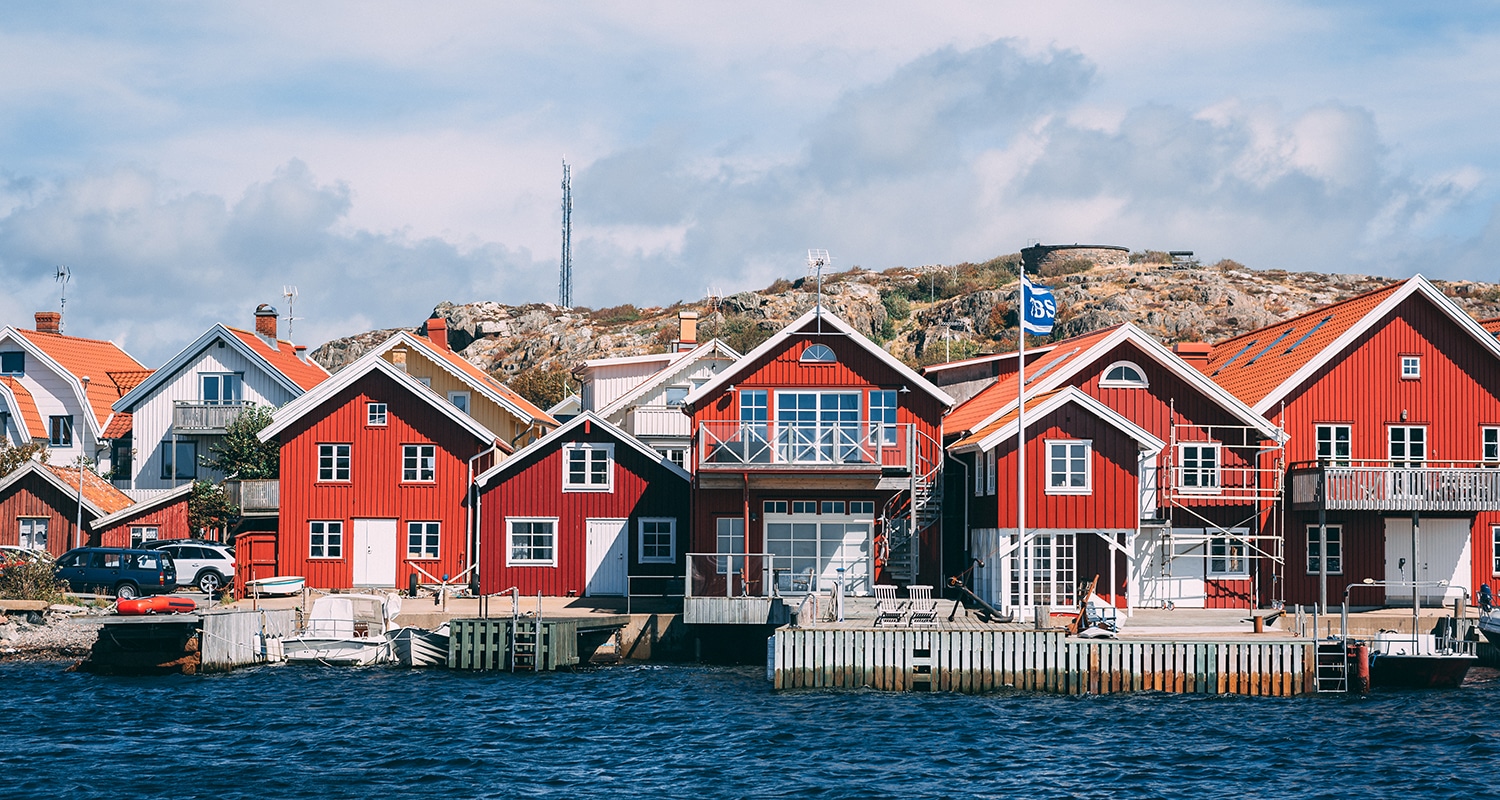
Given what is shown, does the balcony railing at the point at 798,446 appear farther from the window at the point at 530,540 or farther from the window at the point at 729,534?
the window at the point at 530,540

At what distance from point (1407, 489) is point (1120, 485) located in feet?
27.3

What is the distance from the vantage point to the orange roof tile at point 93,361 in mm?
62625

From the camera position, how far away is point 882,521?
43.7m

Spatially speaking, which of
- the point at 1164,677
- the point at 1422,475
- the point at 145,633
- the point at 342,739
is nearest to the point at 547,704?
the point at 342,739

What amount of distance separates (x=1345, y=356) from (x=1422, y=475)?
4417mm

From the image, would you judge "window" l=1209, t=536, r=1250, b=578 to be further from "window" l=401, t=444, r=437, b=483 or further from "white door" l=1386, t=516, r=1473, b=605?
"window" l=401, t=444, r=437, b=483

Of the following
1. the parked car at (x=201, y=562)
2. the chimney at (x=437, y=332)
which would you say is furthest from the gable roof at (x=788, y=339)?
the chimney at (x=437, y=332)

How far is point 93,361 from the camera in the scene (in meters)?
66.1

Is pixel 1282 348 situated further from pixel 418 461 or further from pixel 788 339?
pixel 418 461

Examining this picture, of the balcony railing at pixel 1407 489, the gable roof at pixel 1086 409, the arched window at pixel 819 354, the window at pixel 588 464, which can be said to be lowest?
the balcony railing at pixel 1407 489

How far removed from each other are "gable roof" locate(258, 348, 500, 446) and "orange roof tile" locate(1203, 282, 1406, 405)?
2390cm

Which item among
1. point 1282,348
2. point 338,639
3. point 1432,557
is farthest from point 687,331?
point 1432,557

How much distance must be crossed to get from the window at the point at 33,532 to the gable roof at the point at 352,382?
9755 millimetres

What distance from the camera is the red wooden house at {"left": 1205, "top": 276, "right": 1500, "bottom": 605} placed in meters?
44.5
